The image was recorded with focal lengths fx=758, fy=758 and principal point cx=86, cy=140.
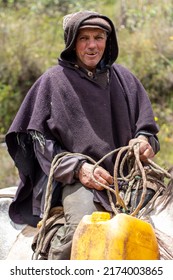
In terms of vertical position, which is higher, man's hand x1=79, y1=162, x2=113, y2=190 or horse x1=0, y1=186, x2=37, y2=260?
man's hand x1=79, y1=162, x2=113, y2=190

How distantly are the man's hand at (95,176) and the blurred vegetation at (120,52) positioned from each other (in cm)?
564

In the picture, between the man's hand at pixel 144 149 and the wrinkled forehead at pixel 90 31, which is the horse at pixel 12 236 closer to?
the man's hand at pixel 144 149

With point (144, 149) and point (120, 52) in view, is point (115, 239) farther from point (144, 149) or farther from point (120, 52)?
point (120, 52)

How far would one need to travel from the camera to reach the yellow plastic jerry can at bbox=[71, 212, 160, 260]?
3.84m

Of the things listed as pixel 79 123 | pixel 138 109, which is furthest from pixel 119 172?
pixel 138 109

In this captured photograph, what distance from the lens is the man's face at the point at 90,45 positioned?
15.3ft

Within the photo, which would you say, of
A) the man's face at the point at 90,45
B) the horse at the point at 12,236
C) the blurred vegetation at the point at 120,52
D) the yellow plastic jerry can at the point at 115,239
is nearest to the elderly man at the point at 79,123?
the man's face at the point at 90,45

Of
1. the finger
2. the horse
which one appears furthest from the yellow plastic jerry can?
the horse

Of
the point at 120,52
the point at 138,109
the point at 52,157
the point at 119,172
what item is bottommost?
the point at 120,52

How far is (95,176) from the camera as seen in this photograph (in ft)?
14.5

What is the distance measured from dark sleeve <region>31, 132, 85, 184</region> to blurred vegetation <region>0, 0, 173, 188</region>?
5.53 metres

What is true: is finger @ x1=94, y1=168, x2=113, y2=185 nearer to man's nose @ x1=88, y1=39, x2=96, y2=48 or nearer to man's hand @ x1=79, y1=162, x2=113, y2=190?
man's hand @ x1=79, y1=162, x2=113, y2=190

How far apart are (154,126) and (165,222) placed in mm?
797

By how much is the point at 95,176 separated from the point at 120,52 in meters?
7.36
